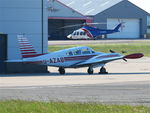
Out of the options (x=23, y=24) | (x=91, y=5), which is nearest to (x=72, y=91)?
(x=23, y=24)

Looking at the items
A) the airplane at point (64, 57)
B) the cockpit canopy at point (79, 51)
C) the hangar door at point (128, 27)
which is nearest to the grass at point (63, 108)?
the airplane at point (64, 57)

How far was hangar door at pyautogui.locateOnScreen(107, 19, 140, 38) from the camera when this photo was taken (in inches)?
3971

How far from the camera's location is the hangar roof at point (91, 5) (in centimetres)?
10066

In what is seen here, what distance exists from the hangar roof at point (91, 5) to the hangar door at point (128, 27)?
2.83m

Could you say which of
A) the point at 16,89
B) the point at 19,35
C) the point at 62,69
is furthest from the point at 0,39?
the point at 16,89

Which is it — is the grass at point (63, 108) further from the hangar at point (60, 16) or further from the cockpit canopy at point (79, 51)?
the hangar at point (60, 16)

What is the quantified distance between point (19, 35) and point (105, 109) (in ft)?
66.6

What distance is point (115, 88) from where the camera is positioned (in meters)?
23.4

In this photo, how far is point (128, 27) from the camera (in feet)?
332

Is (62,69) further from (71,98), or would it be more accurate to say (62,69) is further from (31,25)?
(71,98)

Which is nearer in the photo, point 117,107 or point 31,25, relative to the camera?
point 117,107

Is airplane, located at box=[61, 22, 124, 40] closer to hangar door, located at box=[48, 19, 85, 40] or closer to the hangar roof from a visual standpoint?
hangar door, located at box=[48, 19, 85, 40]

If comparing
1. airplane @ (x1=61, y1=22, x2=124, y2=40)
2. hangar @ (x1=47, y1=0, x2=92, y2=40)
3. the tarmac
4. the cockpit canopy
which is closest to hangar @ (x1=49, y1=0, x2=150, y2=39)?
hangar @ (x1=47, y1=0, x2=92, y2=40)

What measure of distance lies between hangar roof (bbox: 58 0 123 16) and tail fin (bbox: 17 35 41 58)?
219 ft
